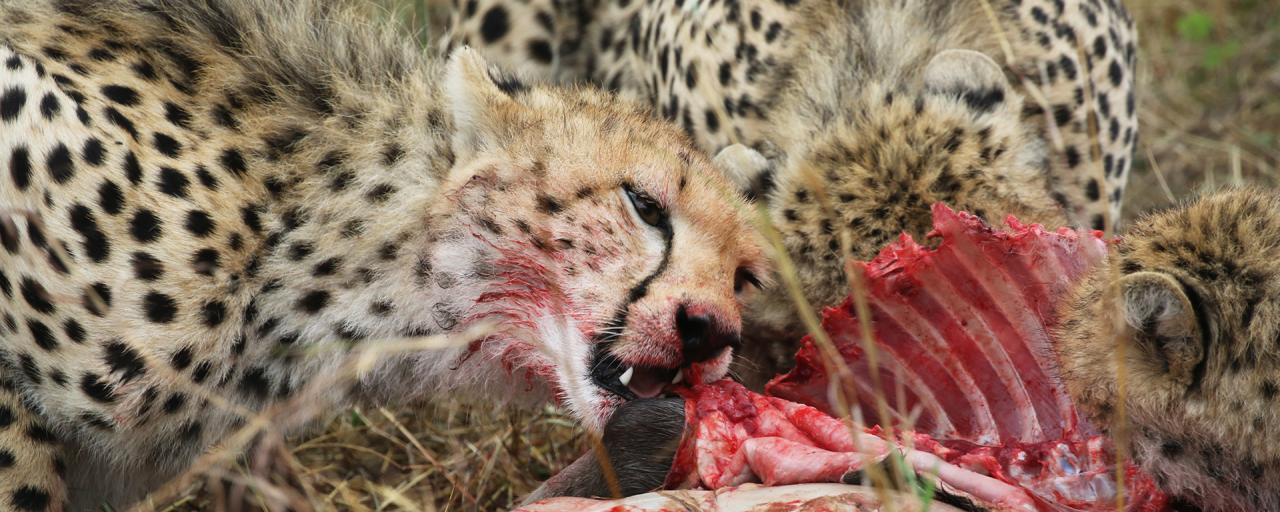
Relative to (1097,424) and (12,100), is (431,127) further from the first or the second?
(1097,424)

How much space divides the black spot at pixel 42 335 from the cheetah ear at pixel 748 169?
1.59m

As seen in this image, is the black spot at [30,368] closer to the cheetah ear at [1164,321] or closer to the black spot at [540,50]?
the cheetah ear at [1164,321]

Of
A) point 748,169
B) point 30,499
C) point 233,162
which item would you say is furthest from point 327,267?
point 748,169

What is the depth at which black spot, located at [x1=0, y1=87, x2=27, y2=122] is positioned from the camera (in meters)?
3.03

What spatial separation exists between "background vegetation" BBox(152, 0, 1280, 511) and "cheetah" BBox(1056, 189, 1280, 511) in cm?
54

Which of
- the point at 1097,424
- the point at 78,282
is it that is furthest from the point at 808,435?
the point at 78,282

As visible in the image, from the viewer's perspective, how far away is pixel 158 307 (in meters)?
2.98

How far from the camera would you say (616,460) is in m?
2.86

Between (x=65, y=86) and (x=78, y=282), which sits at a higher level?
(x=65, y=86)

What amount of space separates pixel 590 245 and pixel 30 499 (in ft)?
3.84

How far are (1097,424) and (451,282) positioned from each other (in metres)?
1.27

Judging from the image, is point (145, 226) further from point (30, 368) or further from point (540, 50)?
point (540, 50)

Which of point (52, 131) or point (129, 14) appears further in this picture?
point (129, 14)

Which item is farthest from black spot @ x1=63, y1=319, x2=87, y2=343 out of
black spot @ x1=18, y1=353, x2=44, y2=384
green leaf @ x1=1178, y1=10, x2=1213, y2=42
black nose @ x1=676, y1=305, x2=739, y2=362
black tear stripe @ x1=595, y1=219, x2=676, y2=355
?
green leaf @ x1=1178, y1=10, x2=1213, y2=42
